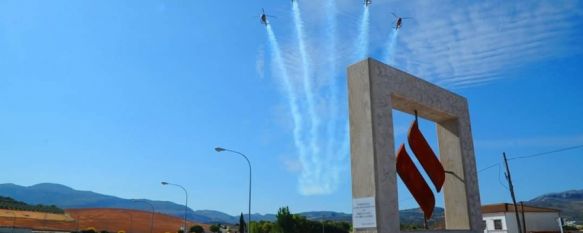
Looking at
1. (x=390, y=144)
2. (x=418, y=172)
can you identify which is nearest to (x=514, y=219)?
(x=418, y=172)

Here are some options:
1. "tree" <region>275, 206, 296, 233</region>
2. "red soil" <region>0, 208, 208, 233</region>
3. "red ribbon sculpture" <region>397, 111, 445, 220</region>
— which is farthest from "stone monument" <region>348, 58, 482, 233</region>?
"red soil" <region>0, 208, 208, 233</region>

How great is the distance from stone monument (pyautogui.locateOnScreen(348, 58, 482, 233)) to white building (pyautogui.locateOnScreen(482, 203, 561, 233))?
4001 centimetres

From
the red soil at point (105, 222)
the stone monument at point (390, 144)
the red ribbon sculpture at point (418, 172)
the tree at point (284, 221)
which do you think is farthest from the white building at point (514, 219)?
the red soil at point (105, 222)

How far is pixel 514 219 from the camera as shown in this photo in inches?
2111

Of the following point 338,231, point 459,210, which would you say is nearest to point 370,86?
point 459,210

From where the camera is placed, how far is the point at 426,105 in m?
17.0

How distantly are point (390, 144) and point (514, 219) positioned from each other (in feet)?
155

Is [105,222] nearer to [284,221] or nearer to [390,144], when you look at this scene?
[284,221]

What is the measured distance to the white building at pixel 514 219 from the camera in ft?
174

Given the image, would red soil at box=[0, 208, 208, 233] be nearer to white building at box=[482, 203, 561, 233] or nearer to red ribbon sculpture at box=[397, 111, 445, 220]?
white building at box=[482, 203, 561, 233]

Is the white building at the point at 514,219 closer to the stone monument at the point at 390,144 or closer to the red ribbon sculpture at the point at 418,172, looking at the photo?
→ the stone monument at the point at 390,144

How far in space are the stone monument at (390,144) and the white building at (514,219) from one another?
131 feet

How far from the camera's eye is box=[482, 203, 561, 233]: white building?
53156 millimetres

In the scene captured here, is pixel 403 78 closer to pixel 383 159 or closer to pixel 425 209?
pixel 383 159
